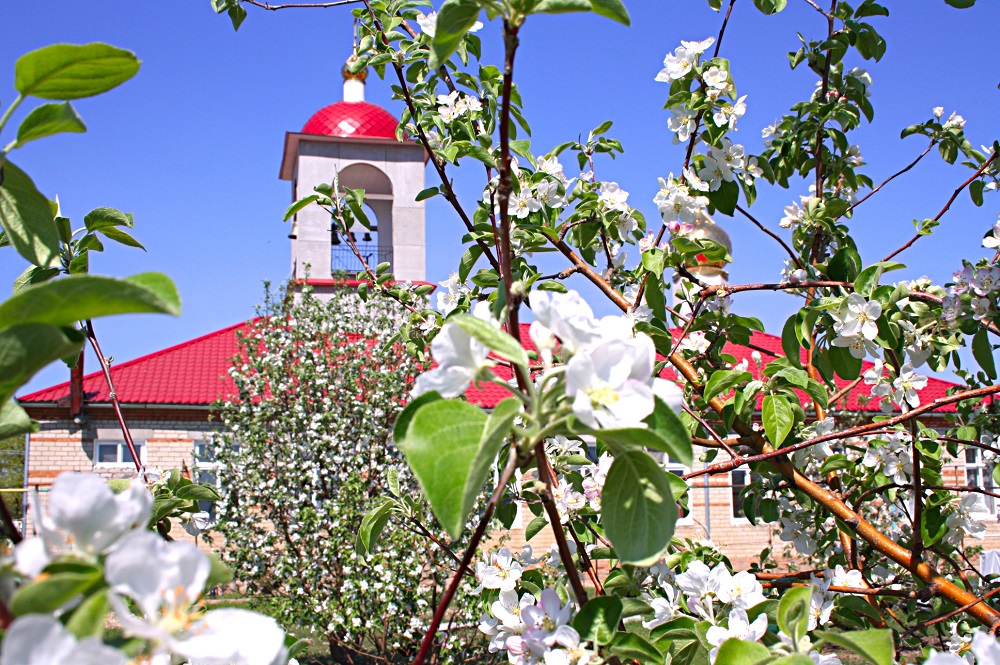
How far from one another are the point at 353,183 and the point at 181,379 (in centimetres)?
415

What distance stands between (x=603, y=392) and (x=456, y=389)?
12 cm

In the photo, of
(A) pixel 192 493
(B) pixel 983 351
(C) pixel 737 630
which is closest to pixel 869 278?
(B) pixel 983 351

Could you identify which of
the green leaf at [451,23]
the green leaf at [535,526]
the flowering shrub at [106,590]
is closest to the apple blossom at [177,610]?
the flowering shrub at [106,590]

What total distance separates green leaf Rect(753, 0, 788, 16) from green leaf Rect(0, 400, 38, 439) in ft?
6.24

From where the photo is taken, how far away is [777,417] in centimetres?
154

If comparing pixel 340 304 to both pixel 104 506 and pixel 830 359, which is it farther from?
pixel 104 506

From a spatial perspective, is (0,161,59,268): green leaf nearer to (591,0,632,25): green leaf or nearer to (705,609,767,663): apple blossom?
(591,0,632,25): green leaf

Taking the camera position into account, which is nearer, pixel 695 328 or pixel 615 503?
pixel 615 503

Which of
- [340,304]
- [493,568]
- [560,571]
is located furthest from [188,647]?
[340,304]

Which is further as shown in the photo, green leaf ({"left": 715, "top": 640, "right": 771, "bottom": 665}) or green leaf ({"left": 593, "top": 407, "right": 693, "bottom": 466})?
green leaf ({"left": 715, "top": 640, "right": 771, "bottom": 665})

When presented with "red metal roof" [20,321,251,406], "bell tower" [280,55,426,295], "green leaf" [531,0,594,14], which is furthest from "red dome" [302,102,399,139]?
"green leaf" [531,0,594,14]

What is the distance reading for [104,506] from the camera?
1.56 ft

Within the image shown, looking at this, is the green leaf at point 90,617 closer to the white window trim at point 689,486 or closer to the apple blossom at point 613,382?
the apple blossom at point 613,382

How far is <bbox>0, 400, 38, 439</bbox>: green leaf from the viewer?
0.73 m
